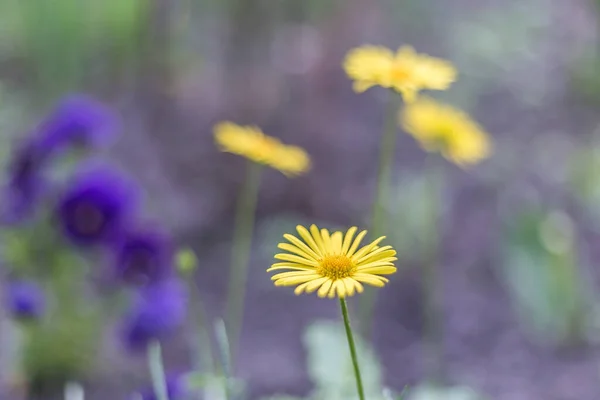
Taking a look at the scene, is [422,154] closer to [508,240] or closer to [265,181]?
[265,181]

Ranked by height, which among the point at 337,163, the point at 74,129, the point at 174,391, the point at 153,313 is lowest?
the point at 174,391

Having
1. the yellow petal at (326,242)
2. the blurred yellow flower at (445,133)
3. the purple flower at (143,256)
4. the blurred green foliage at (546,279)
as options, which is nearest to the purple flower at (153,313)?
the purple flower at (143,256)

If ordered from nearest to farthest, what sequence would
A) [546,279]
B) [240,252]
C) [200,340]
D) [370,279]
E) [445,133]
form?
[370,279]
[445,133]
[200,340]
[546,279]
[240,252]

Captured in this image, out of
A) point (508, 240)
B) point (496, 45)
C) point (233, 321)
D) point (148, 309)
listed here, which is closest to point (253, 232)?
point (233, 321)

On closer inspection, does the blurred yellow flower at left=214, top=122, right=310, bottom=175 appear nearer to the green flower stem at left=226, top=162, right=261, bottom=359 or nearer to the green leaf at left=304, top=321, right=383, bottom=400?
the green leaf at left=304, top=321, right=383, bottom=400

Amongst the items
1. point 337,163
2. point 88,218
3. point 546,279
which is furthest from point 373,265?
point 337,163

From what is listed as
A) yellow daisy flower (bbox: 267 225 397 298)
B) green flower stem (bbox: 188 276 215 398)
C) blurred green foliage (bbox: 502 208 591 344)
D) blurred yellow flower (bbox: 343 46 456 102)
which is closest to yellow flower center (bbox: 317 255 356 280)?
yellow daisy flower (bbox: 267 225 397 298)

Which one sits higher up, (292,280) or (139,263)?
(139,263)

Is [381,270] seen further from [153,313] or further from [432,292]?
[432,292]
